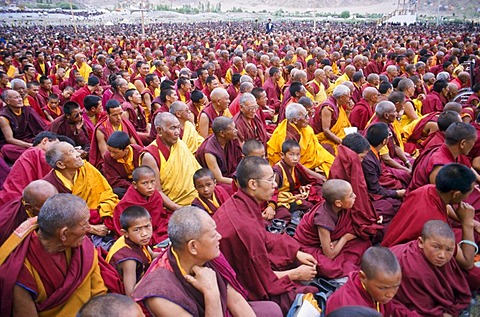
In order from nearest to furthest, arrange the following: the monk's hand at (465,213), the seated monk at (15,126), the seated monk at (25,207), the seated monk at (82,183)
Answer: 1. the seated monk at (25,207)
2. the monk's hand at (465,213)
3. the seated monk at (82,183)
4. the seated monk at (15,126)

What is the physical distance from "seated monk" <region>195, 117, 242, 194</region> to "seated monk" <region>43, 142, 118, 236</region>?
1.16 meters

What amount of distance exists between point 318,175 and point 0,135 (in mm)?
4777

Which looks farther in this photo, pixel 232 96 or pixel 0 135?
pixel 232 96

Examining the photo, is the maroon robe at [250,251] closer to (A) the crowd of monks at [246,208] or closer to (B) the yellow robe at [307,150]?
(A) the crowd of monks at [246,208]

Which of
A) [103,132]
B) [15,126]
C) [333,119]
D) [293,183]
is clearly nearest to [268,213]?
[293,183]

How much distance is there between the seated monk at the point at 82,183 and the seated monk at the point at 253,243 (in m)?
1.63

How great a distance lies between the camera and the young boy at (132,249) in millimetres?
2859

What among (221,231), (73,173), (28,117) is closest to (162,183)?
(73,173)

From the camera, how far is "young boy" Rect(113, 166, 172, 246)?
367cm

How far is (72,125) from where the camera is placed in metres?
5.71

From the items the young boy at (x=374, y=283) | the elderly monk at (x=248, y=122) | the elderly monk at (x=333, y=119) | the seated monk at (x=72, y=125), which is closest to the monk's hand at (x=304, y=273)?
the young boy at (x=374, y=283)

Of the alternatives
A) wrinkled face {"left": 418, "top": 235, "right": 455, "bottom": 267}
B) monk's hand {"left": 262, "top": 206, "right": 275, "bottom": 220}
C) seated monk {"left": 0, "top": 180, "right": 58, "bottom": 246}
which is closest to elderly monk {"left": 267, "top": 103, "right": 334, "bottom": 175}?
monk's hand {"left": 262, "top": 206, "right": 275, "bottom": 220}

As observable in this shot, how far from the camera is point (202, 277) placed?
2.07 meters

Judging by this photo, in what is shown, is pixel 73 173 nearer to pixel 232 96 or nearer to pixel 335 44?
pixel 232 96
